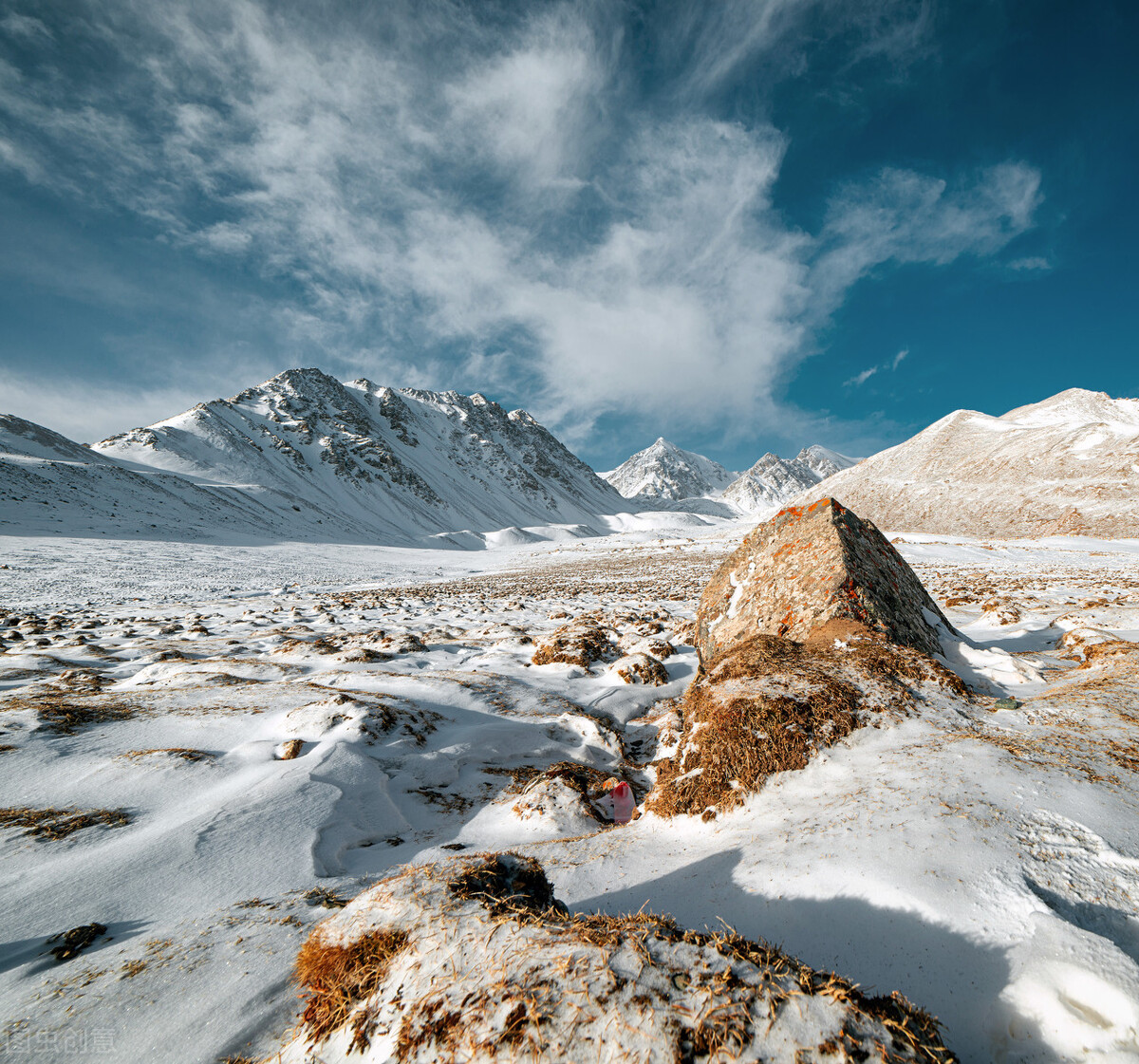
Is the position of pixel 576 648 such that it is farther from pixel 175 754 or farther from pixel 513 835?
pixel 175 754

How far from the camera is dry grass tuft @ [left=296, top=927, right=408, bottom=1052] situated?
1.79 meters

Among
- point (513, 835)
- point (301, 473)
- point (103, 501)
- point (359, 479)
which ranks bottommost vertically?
point (513, 835)

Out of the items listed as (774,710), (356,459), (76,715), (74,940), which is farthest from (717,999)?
(356,459)

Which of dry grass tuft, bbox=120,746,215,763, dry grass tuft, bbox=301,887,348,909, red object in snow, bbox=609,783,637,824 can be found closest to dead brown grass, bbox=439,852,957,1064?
dry grass tuft, bbox=301,887,348,909

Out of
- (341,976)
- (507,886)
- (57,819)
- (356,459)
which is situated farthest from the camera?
(356,459)

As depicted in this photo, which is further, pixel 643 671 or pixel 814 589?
pixel 643 671

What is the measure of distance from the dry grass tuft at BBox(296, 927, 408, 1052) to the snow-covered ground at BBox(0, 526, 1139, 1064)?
0.22 metres

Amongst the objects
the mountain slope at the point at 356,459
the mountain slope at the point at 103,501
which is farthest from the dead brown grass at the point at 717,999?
the mountain slope at the point at 356,459

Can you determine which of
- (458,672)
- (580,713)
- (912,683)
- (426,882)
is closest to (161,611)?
(458,672)

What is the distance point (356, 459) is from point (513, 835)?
131163 millimetres

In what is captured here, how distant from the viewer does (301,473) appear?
105500mm

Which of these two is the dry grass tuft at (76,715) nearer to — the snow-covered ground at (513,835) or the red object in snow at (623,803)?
the snow-covered ground at (513,835)

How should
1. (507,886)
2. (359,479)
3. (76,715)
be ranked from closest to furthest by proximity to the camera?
(507,886)
(76,715)
(359,479)

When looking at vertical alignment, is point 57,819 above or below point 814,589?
below
